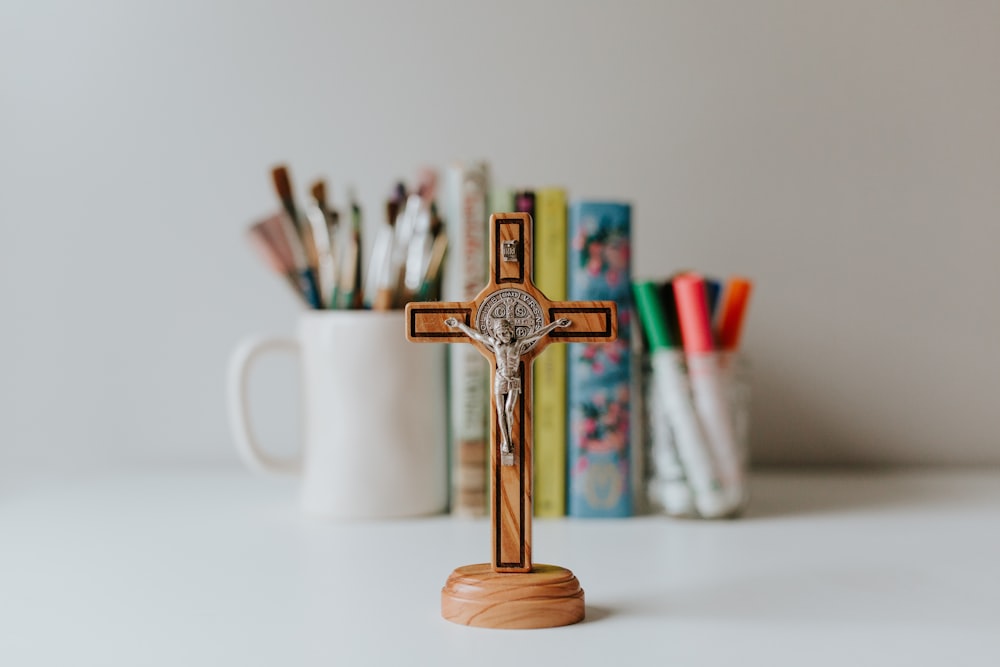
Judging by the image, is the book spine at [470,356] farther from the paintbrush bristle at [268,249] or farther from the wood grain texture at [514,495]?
the wood grain texture at [514,495]

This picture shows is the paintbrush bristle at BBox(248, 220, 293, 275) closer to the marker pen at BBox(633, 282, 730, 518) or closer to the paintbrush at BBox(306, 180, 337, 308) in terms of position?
the paintbrush at BBox(306, 180, 337, 308)

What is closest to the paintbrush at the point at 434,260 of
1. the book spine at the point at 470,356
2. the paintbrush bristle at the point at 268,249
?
the book spine at the point at 470,356

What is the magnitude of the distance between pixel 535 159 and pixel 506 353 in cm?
50

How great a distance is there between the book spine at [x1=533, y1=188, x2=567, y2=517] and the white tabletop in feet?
0.12

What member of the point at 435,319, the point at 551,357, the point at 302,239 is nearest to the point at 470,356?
the point at 551,357

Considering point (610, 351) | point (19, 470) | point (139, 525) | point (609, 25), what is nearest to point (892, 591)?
point (610, 351)

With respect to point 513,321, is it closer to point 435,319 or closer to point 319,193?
point 435,319

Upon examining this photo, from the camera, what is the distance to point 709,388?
809 millimetres

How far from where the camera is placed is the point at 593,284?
32.0 inches

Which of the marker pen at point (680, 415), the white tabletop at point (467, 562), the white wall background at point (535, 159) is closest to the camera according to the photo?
the white tabletop at point (467, 562)

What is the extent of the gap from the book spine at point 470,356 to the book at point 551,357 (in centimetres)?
4

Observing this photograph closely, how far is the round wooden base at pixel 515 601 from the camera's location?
20.1 inches

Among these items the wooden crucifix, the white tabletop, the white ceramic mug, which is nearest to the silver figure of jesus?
the wooden crucifix

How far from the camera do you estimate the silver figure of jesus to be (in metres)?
0.56
